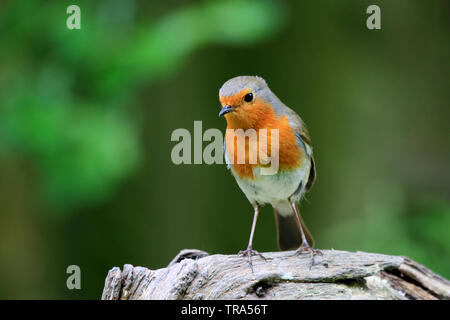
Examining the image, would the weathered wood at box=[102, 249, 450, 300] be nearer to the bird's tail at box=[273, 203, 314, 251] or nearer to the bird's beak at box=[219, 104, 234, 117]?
the bird's beak at box=[219, 104, 234, 117]

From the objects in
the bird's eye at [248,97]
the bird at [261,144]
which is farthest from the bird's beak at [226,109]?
the bird's eye at [248,97]

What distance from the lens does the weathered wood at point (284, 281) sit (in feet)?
12.2

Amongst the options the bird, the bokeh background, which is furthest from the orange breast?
the bokeh background

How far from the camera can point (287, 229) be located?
205 inches

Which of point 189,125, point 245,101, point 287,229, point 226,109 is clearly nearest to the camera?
point 226,109

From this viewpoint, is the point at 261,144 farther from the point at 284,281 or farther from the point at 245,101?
the point at 284,281

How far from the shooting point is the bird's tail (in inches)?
202

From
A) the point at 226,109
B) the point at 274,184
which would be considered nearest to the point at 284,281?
the point at 274,184

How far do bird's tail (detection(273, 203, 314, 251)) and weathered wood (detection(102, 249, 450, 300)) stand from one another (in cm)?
122

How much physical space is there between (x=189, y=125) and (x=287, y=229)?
7.39 ft

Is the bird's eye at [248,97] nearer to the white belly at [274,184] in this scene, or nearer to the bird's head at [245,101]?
the bird's head at [245,101]

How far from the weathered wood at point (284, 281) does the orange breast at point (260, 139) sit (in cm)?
72

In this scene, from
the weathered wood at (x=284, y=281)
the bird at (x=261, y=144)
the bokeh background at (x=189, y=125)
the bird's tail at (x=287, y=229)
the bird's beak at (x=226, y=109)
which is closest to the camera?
the weathered wood at (x=284, y=281)
